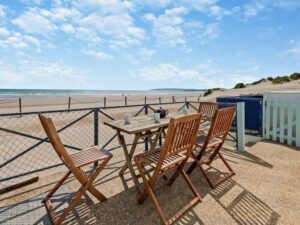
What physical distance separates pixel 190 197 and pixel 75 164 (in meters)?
1.54

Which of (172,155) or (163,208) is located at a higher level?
(172,155)

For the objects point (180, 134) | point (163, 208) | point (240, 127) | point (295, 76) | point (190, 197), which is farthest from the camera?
point (295, 76)

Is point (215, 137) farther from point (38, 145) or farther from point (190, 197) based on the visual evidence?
point (38, 145)

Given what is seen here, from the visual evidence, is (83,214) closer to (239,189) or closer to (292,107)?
(239,189)

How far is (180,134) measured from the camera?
2303mm

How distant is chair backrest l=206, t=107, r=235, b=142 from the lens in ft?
9.74

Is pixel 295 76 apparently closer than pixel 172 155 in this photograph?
No

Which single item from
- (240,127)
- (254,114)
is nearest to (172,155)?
(240,127)

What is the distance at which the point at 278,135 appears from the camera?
490 cm

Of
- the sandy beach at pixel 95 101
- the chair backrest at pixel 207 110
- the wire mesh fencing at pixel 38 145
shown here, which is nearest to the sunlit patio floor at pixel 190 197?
the wire mesh fencing at pixel 38 145

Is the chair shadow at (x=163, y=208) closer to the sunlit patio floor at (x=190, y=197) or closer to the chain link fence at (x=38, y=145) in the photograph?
the sunlit patio floor at (x=190, y=197)

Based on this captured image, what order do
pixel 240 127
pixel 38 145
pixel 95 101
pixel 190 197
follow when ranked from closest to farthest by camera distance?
pixel 190 197 → pixel 38 145 → pixel 240 127 → pixel 95 101

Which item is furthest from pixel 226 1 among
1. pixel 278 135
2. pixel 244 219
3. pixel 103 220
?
pixel 103 220

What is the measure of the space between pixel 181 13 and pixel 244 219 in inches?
242
